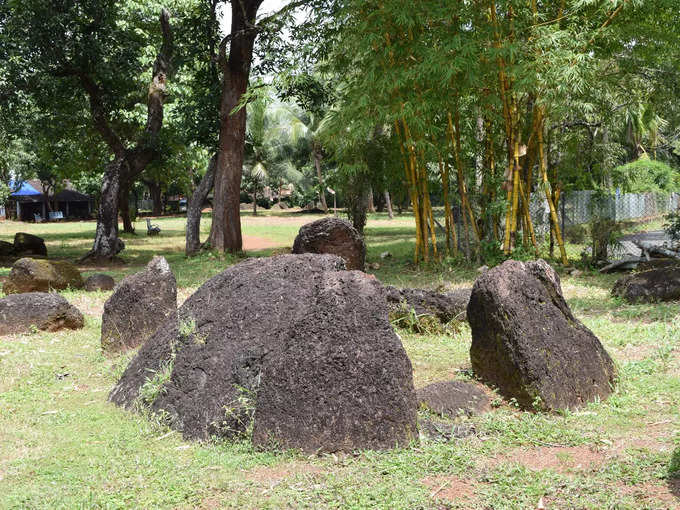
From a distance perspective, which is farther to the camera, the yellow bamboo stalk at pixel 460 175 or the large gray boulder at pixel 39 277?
the yellow bamboo stalk at pixel 460 175

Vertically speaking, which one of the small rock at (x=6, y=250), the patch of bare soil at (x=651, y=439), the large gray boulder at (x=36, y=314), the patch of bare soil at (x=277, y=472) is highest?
the small rock at (x=6, y=250)

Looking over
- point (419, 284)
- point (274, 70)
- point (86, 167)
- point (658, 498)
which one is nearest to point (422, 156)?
point (419, 284)

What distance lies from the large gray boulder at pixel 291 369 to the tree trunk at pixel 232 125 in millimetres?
11468

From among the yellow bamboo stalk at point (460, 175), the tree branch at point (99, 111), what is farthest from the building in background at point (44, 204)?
the yellow bamboo stalk at point (460, 175)

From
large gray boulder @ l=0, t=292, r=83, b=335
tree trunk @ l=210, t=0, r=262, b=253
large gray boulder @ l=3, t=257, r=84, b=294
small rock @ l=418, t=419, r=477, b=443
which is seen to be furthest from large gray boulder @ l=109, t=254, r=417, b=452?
tree trunk @ l=210, t=0, r=262, b=253

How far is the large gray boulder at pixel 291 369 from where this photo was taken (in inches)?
170

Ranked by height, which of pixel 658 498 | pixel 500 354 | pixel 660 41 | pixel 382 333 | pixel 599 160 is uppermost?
pixel 660 41

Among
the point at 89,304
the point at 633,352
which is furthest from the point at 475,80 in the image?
the point at 89,304

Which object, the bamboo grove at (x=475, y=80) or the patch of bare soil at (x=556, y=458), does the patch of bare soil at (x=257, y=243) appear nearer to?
the bamboo grove at (x=475, y=80)

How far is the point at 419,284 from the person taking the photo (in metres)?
11.8

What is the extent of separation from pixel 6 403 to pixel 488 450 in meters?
3.81

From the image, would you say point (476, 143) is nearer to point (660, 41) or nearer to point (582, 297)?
point (660, 41)

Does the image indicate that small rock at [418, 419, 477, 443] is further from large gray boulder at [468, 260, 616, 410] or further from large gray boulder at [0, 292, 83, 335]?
large gray boulder at [0, 292, 83, 335]

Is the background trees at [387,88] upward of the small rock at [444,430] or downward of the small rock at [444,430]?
upward
